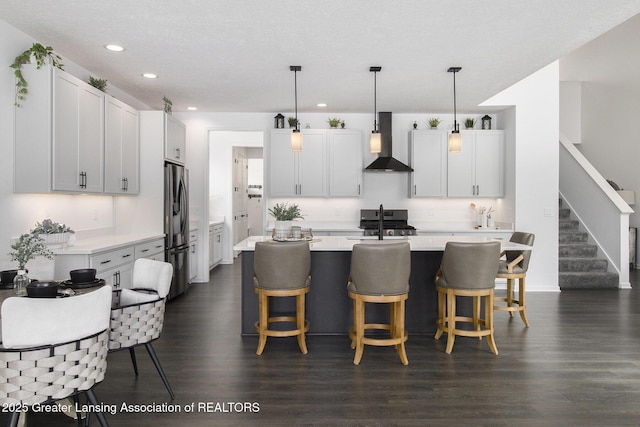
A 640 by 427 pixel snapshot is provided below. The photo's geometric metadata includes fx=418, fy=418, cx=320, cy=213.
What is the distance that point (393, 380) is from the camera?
9.82 feet

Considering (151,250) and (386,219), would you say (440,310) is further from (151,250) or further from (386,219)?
(151,250)

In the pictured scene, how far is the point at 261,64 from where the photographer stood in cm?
427

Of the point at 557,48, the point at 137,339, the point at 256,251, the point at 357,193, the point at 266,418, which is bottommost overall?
the point at 266,418

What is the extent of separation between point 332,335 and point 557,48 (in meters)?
3.38

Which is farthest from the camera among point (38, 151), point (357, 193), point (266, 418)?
point (357, 193)

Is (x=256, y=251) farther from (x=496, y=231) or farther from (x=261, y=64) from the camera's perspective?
(x=496, y=231)

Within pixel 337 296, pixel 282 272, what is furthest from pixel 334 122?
pixel 282 272

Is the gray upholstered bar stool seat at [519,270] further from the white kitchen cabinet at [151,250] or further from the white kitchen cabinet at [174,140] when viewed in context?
the white kitchen cabinet at [174,140]

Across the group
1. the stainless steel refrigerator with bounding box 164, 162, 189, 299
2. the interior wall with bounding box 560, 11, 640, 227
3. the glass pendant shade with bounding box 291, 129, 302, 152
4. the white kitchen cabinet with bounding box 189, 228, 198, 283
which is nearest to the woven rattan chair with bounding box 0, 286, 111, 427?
the glass pendant shade with bounding box 291, 129, 302, 152

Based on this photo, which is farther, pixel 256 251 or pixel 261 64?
pixel 261 64

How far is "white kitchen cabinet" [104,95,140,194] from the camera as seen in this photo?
14.4ft

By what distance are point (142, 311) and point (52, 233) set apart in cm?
166

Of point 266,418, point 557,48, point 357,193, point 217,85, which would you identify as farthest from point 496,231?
point 266,418

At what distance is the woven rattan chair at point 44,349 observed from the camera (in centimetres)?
170
